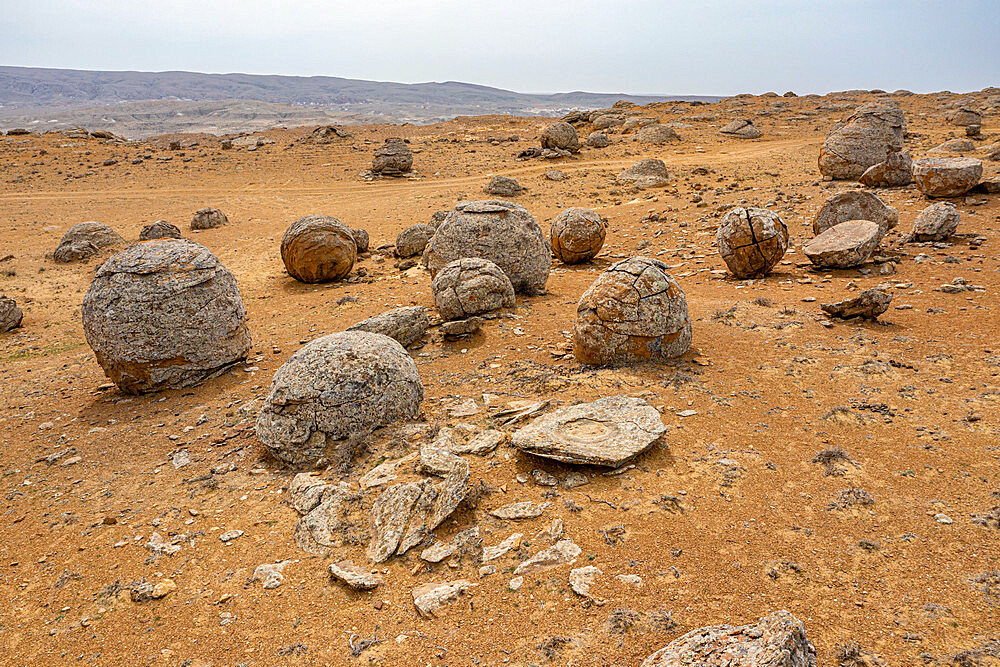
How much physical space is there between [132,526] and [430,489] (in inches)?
120

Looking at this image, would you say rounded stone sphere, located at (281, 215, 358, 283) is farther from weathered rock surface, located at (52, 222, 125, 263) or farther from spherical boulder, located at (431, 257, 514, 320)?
weathered rock surface, located at (52, 222, 125, 263)

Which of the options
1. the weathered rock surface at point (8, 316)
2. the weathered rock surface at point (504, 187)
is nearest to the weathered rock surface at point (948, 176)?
the weathered rock surface at point (504, 187)

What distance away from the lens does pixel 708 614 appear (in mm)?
3777

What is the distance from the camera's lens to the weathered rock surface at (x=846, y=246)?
435 inches

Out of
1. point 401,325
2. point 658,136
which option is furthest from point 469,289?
point 658,136

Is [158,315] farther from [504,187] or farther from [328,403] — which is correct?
[504,187]

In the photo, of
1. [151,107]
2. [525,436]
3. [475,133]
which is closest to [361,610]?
[525,436]

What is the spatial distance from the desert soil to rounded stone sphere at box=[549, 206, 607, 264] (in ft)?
2.66

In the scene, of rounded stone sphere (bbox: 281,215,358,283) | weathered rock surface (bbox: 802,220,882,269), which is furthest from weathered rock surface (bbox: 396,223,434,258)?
weathered rock surface (bbox: 802,220,882,269)

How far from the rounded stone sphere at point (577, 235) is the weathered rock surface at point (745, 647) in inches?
425

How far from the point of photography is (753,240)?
11.3 m

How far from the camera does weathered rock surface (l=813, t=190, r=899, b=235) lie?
12156mm

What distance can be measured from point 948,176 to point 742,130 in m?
20.9

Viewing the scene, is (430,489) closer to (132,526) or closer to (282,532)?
(282,532)
